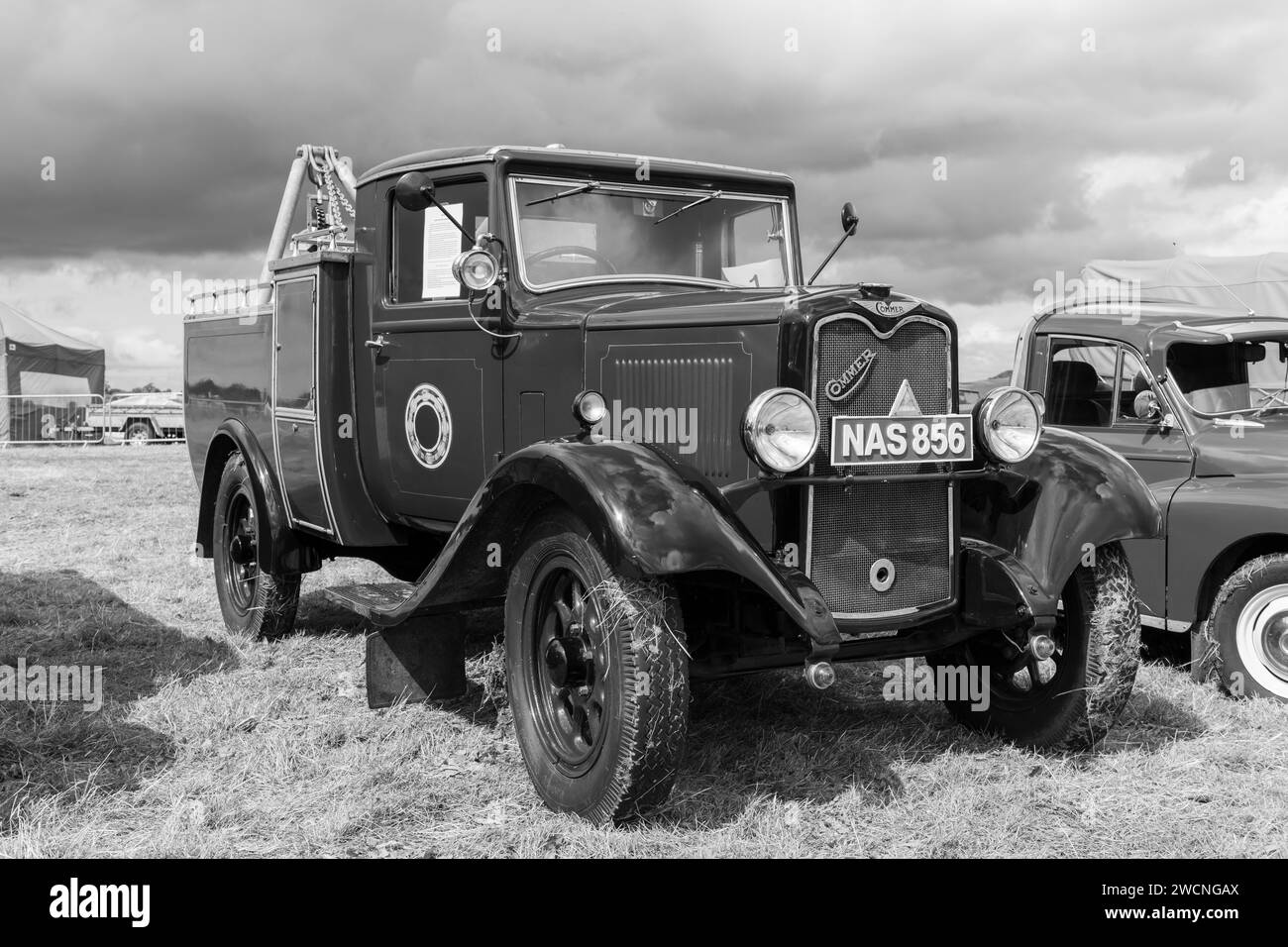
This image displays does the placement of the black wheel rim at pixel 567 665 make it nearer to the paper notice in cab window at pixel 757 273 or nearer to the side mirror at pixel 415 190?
the side mirror at pixel 415 190

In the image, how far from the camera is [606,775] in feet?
10.8

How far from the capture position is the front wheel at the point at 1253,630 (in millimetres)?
4875

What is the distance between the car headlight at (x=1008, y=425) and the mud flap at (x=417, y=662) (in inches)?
83.6

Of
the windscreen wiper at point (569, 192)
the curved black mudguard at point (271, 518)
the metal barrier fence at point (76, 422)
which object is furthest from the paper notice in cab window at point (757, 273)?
the metal barrier fence at point (76, 422)

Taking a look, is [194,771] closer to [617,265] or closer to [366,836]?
[366,836]

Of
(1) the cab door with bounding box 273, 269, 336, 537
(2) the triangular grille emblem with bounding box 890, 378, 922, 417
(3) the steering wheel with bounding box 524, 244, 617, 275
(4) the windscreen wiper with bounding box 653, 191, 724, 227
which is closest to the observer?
(2) the triangular grille emblem with bounding box 890, 378, 922, 417

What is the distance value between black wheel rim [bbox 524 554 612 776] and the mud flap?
0.80 m

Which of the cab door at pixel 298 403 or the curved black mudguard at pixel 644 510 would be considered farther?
the cab door at pixel 298 403

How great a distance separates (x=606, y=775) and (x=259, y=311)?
360cm

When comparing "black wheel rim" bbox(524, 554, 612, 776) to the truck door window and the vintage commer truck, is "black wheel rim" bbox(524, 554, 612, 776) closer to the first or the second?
the vintage commer truck

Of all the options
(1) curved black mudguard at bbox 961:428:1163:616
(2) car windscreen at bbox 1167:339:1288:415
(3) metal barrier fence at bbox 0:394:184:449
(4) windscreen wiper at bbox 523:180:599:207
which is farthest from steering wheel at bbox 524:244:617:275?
(3) metal barrier fence at bbox 0:394:184:449

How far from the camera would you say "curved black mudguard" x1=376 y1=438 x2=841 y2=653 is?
315 cm
